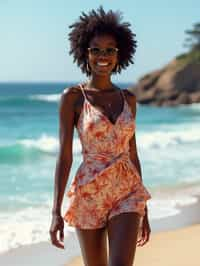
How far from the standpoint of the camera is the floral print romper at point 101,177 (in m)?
3.43

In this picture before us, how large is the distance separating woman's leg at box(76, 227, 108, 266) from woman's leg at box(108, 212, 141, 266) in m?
0.11

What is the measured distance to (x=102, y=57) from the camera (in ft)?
11.7

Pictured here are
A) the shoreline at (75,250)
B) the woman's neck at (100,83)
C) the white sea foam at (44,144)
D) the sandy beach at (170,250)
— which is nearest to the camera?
the woman's neck at (100,83)

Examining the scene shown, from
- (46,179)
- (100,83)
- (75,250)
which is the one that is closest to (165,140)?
(46,179)

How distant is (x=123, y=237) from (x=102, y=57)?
997 millimetres

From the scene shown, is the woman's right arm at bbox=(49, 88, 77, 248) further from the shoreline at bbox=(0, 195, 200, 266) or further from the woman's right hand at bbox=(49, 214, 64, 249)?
the shoreline at bbox=(0, 195, 200, 266)

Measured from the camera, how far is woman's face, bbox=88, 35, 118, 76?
3572mm

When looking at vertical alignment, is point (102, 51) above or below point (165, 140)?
above

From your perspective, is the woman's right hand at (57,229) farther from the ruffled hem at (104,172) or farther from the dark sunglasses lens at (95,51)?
the dark sunglasses lens at (95,51)

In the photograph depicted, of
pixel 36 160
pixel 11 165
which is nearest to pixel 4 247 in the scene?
pixel 11 165

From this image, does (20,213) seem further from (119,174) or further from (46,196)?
(119,174)

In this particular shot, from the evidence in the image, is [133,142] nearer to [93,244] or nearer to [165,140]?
[93,244]

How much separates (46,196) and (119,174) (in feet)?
24.7

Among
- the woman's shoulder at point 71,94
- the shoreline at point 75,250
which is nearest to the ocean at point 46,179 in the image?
the shoreline at point 75,250
